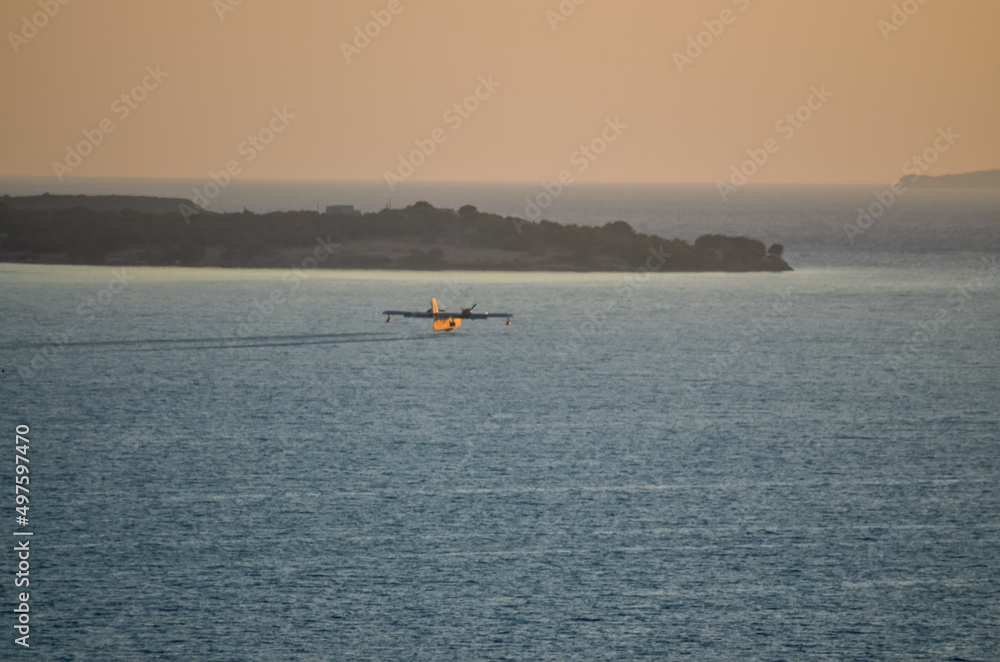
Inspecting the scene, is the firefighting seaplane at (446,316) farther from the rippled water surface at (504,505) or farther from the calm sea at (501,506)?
the calm sea at (501,506)

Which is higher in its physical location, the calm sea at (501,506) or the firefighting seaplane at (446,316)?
the firefighting seaplane at (446,316)

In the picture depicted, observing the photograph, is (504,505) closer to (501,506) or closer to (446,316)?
(501,506)

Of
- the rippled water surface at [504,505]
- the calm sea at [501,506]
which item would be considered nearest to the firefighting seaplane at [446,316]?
the rippled water surface at [504,505]

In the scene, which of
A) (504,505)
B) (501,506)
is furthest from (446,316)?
(501,506)

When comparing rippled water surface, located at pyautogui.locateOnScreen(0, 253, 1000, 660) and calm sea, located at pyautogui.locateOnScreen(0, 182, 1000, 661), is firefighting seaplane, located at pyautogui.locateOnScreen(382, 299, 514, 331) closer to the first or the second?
rippled water surface, located at pyautogui.locateOnScreen(0, 253, 1000, 660)

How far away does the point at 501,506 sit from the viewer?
87.2 m

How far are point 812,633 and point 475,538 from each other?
73.3 ft

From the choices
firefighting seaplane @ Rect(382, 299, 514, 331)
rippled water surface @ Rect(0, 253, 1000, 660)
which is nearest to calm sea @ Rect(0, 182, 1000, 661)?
rippled water surface @ Rect(0, 253, 1000, 660)

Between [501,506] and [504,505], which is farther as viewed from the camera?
[504,505]

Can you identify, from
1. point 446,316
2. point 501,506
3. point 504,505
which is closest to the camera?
point 501,506

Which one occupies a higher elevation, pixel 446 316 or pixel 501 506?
pixel 446 316

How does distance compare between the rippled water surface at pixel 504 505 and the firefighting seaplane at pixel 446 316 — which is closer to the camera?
the rippled water surface at pixel 504 505

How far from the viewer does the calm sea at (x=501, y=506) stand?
6769 cm

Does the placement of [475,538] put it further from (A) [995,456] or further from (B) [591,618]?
(A) [995,456]
